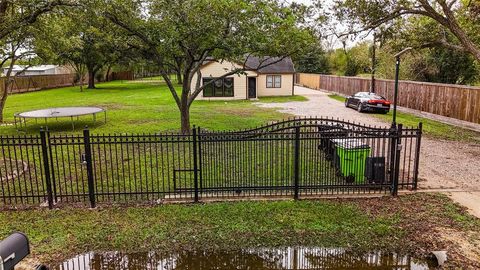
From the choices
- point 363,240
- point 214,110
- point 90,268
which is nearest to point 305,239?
point 363,240

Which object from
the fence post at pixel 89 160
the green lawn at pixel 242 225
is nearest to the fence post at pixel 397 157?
the green lawn at pixel 242 225

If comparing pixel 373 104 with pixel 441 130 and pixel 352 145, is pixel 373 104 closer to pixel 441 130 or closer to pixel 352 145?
pixel 441 130

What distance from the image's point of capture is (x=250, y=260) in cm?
560

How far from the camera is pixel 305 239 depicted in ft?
20.1

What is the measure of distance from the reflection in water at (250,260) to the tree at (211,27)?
815 centimetres

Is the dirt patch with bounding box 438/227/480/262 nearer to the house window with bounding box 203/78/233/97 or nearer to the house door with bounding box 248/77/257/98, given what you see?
the house window with bounding box 203/78/233/97

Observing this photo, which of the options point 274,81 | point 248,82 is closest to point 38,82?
point 248,82

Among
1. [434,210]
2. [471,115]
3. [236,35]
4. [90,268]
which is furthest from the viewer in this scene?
[471,115]

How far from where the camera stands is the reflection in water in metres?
5.45

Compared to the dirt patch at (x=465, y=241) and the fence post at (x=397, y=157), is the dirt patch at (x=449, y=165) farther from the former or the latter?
the dirt patch at (x=465, y=241)

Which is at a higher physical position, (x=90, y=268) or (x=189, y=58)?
(x=189, y=58)

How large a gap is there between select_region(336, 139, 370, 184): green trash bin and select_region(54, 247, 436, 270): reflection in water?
9.98 feet

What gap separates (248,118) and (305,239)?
14.1 meters

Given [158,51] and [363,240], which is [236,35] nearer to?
[158,51]
